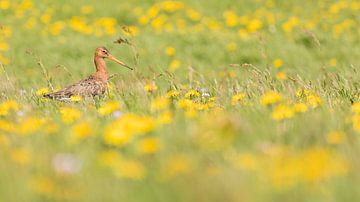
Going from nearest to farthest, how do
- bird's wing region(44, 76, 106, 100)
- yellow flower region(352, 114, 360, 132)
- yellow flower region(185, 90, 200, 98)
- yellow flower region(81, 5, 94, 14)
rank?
1. yellow flower region(352, 114, 360, 132)
2. yellow flower region(185, 90, 200, 98)
3. bird's wing region(44, 76, 106, 100)
4. yellow flower region(81, 5, 94, 14)

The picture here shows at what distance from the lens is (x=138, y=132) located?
2.94m

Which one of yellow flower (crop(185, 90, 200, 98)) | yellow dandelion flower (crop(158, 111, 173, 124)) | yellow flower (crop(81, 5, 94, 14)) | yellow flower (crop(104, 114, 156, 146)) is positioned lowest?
yellow flower (crop(104, 114, 156, 146))

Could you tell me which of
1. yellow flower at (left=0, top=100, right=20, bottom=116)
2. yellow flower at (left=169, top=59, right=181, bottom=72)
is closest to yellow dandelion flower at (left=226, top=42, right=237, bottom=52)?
yellow flower at (left=169, top=59, right=181, bottom=72)

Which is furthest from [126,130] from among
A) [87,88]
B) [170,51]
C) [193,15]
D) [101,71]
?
[193,15]

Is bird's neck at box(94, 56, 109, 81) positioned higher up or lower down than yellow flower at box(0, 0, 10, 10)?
lower down

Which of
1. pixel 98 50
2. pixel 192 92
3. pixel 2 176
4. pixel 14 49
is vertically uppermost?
pixel 14 49

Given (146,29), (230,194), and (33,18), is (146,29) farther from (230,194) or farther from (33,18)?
(230,194)

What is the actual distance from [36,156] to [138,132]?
50cm

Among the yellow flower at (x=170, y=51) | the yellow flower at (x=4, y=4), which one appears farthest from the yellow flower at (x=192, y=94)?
the yellow flower at (x=4, y=4)

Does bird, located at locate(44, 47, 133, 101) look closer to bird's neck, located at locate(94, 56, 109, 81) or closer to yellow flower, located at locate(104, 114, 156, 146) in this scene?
bird's neck, located at locate(94, 56, 109, 81)

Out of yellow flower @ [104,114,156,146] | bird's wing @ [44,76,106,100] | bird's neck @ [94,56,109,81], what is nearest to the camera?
yellow flower @ [104,114,156,146]

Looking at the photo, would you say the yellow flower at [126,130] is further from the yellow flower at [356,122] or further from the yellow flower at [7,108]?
the yellow flower at [7,108]

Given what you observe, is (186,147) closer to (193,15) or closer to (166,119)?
(166,119)

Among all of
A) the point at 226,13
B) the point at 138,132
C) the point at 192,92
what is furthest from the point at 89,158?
the point at 226,13
